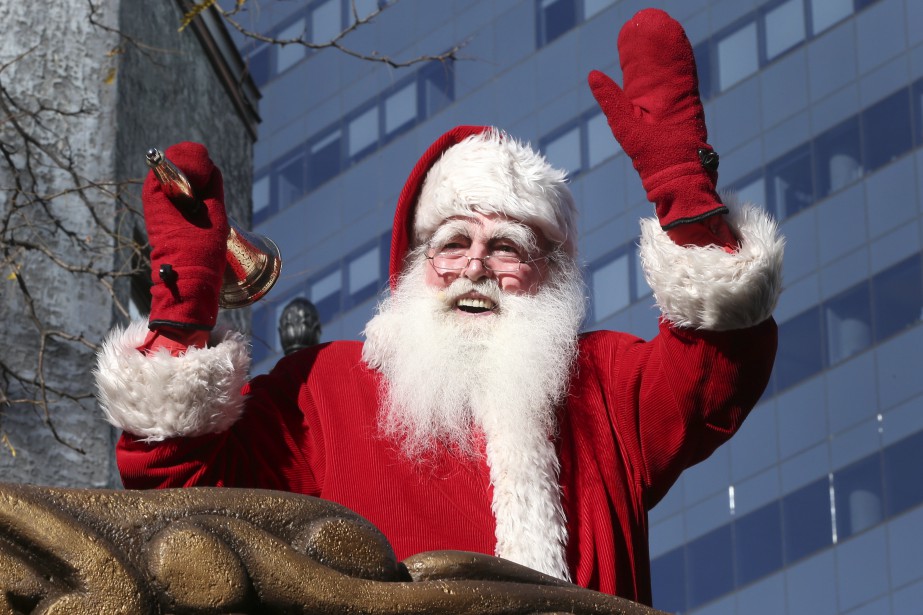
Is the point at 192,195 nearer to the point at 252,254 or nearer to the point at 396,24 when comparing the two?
the point at 252,254

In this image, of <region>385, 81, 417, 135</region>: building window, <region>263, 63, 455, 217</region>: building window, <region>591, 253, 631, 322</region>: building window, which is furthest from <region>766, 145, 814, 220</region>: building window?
<region>385, 81, 417, 135</region>: building window

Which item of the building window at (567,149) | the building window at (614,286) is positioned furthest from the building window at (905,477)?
the building window at (567,149)

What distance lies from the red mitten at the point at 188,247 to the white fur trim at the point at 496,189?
27.2 inches

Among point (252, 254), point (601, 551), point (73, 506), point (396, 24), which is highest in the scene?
point (396, 24)

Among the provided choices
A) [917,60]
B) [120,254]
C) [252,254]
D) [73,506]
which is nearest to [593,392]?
[252,254]

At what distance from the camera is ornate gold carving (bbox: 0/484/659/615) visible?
3.14 metres

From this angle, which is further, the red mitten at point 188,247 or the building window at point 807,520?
the building window at point 807,520

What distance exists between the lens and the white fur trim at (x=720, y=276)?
4344 millimetres

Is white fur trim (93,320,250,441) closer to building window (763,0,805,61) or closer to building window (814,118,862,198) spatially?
building window (814,118,862,198)

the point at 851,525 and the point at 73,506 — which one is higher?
the point at 851,525

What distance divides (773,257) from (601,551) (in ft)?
2.28

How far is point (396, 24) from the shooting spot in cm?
3322

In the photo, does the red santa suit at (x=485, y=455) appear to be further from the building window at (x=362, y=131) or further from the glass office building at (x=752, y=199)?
the building window at (x=362, y=131)

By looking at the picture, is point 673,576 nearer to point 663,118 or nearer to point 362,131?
point 362,131
